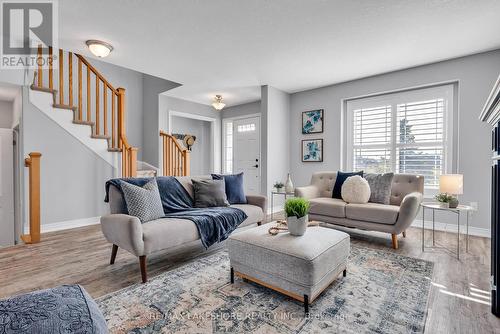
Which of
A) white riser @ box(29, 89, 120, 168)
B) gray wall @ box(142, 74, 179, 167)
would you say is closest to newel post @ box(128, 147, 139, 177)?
white riser @ box(29, 89, 120, 168)

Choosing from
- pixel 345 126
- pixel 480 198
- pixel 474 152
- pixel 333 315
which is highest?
pixel 345 126

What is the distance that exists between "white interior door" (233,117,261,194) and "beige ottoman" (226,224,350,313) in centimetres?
408

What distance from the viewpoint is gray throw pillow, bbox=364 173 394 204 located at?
11.1 feet

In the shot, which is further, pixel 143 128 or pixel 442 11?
pixel 143 128

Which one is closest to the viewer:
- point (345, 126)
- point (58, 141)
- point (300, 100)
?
point (58, 141)

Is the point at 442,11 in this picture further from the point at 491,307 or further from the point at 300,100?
the point at 300,100

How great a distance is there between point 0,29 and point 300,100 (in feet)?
15.4

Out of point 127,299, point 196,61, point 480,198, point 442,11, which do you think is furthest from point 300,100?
point 127,299

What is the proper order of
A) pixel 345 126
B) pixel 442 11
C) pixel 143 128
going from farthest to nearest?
pixel 143 128, pixel 345 126, pixel 442 11

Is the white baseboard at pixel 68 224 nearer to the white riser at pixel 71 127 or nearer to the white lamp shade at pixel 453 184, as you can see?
the white riser at pixel 71 127

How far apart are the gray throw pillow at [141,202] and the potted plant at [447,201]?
121 inches

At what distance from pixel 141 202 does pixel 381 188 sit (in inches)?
116

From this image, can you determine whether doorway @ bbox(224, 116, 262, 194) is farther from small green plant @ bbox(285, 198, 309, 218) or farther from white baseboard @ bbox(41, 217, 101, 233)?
small green plant @ bbox(285, 198, 309, 218)

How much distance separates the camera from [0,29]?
3.13 metres
